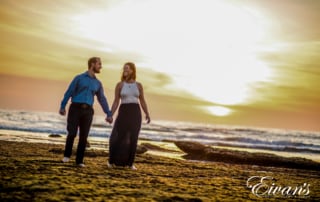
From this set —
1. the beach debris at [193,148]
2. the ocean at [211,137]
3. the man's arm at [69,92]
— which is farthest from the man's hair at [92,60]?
the ocean at [211,137]

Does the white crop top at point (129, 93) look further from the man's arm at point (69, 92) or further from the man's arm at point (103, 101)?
the man's arm at point (69, 92)

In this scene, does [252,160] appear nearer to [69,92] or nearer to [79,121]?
[79,121]

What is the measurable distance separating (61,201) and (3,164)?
3.37 m

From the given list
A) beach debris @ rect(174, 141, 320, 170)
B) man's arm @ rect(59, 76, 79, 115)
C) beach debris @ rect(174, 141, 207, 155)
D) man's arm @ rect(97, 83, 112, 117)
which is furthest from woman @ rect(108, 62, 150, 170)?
beach debris @ rect(174, 141, 207, 155)

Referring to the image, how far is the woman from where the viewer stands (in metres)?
8.88


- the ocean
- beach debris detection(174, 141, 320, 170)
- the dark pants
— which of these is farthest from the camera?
the ocean

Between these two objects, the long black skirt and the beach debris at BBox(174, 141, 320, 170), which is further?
the beach debris at BBox(174, 141, 320, 170)

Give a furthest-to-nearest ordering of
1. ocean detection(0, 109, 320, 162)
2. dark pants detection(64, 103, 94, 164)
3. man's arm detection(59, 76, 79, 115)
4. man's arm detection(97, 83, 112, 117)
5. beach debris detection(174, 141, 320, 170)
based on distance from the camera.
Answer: ocean detection(0, 109, 320, 162) → beach debris detection(174, 141, 320, 170) → man's arm detection(97, 83, 112, 117) → man's arm detection(59, 76, 79, 115) → dark pants detection(64, 103, 94, 164)

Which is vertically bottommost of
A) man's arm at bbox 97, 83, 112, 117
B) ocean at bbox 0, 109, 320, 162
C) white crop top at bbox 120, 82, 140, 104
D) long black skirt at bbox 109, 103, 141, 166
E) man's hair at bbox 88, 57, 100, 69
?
ocean at bbox 0, 109, 320, 162

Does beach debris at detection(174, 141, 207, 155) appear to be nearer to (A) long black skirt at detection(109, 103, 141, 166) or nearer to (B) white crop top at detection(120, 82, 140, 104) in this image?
(A) long black skirt at detection(109, 103, 141, 166)

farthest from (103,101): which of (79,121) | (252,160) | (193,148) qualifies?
(193,148)

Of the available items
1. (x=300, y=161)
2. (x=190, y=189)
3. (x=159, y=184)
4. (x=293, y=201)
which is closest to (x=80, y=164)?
(x=159, y=184)

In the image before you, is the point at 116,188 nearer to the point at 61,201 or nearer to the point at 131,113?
the point at 61,201

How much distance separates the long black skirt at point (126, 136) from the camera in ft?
29.3
